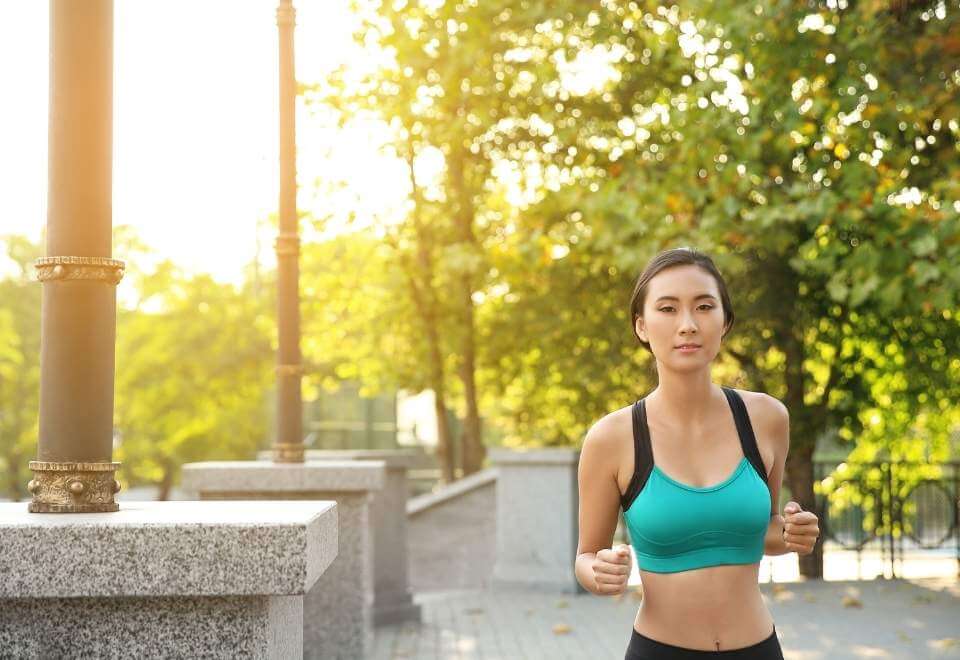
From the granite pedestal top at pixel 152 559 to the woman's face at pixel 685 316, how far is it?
0.98m

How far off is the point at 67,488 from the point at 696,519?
1.64 m

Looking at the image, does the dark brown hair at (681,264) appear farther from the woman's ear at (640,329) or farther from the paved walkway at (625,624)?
the paved walkway at (625,624)

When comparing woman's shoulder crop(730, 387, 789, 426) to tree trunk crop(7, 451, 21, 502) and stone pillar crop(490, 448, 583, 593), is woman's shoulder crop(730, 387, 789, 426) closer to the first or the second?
stone pillar crop(490, 448, 583, 593)

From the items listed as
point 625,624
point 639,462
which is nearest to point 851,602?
point 625,624

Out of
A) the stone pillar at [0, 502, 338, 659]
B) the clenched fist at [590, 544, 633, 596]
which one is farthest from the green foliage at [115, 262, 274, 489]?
the clenched fist at [590, 544, 633, 596]

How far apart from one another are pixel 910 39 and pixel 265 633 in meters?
11.5

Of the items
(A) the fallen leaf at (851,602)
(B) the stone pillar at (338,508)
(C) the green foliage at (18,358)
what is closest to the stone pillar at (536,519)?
(A) the fallen leaf at (851,602)

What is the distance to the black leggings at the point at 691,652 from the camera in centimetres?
323

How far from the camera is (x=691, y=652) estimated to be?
324 centimetres

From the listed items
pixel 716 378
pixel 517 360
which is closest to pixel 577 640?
pixel 716 378

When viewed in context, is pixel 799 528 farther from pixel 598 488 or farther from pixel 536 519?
pixel 536 519

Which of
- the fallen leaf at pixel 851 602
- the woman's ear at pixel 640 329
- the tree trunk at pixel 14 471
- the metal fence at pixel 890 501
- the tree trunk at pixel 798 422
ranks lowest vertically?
the tree trunk at pixel 14 471

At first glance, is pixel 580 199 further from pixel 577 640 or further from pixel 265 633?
pixel 265 633

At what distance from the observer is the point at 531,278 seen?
64.6 ft
